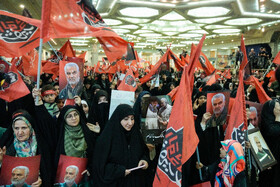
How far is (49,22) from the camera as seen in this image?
219 cm

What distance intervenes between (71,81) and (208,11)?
15579 millimetres

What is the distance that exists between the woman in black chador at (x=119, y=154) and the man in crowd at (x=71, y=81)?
0.80 metres

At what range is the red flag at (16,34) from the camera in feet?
7.71

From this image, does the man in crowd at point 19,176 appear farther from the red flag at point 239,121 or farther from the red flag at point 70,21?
the red flag at point 239,121

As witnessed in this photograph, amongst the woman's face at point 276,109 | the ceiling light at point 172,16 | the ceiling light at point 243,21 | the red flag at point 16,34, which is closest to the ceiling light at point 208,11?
the ceiling light at point 172,16

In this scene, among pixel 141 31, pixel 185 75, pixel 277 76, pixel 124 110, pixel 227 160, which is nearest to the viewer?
pixel 185 75

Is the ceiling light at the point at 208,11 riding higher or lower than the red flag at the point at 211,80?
higher

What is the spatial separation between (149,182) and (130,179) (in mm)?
503

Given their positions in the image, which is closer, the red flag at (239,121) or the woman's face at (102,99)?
the red flag at (239,121)

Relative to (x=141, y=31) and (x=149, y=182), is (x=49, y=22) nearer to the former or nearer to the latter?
(x=149, y=182)

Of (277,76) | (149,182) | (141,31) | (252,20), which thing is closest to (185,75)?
(149,182)

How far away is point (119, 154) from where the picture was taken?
79.1 inches

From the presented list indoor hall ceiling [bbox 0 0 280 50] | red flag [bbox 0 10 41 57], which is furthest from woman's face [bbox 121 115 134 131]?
indoor hall ceiling [bbox 0 0 280 50]

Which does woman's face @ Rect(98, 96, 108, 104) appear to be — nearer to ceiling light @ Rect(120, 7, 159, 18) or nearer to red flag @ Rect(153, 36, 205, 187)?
red flag @ Rect(153, 36, 205, 187)
